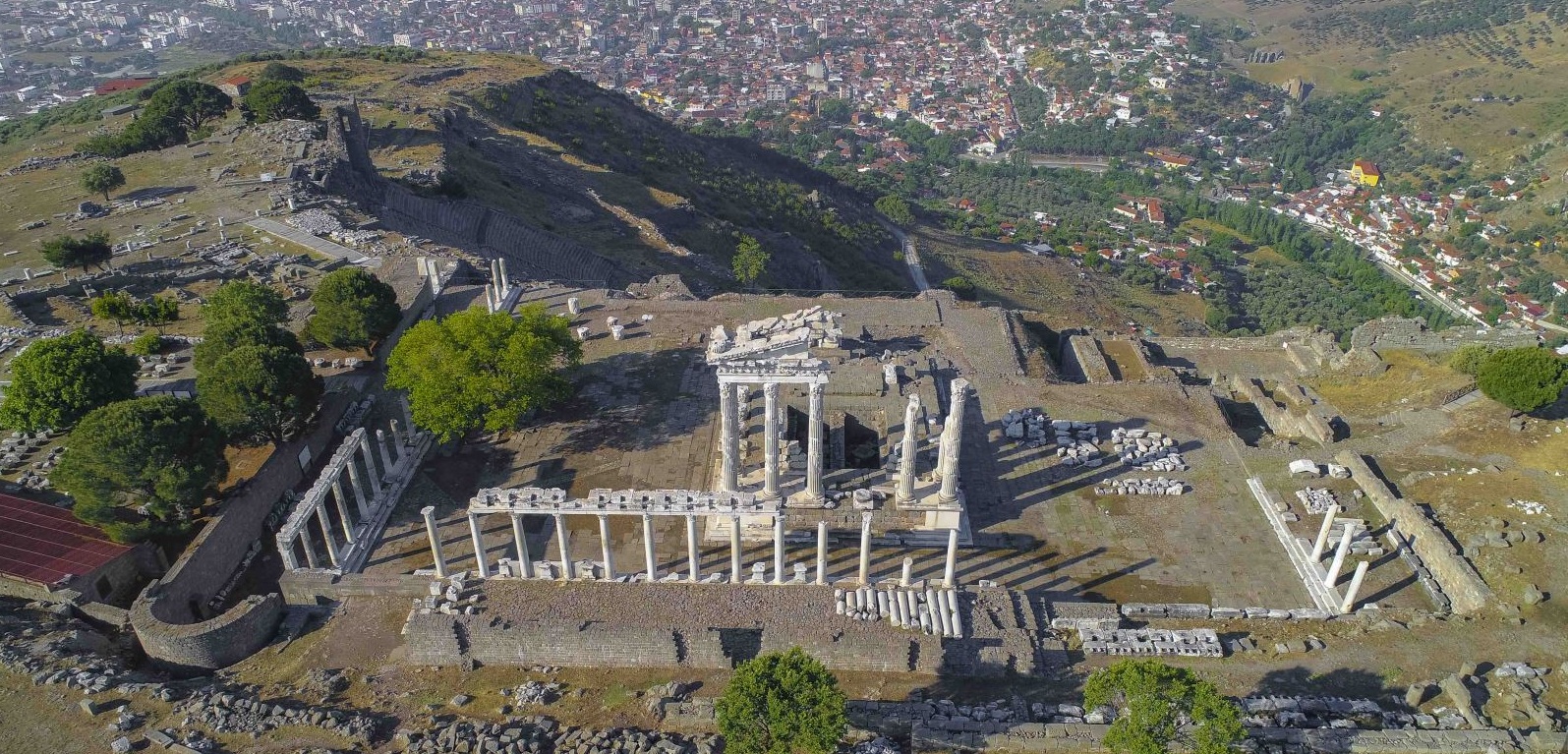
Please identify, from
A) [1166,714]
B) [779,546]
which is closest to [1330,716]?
[1166,714]

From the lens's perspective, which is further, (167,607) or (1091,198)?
(1091,198)

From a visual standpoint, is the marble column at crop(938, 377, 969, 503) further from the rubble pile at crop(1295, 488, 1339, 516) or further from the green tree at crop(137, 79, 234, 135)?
the green tree at crop(137, 79, 234, 135)

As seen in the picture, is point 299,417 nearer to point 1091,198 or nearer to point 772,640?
point 772,640

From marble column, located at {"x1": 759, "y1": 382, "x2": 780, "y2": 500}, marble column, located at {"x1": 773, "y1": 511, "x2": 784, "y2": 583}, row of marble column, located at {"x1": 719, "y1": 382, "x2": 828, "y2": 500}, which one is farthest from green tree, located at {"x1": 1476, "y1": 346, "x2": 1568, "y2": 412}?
marble column, located at {"x1": 773, "y1": 511, "x2": 784, "y2": 583}

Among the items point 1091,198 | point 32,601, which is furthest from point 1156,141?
point 32,601

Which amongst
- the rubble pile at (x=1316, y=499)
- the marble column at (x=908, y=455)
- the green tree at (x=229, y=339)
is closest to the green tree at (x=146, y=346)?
the green tree at (x=229, y=339)
